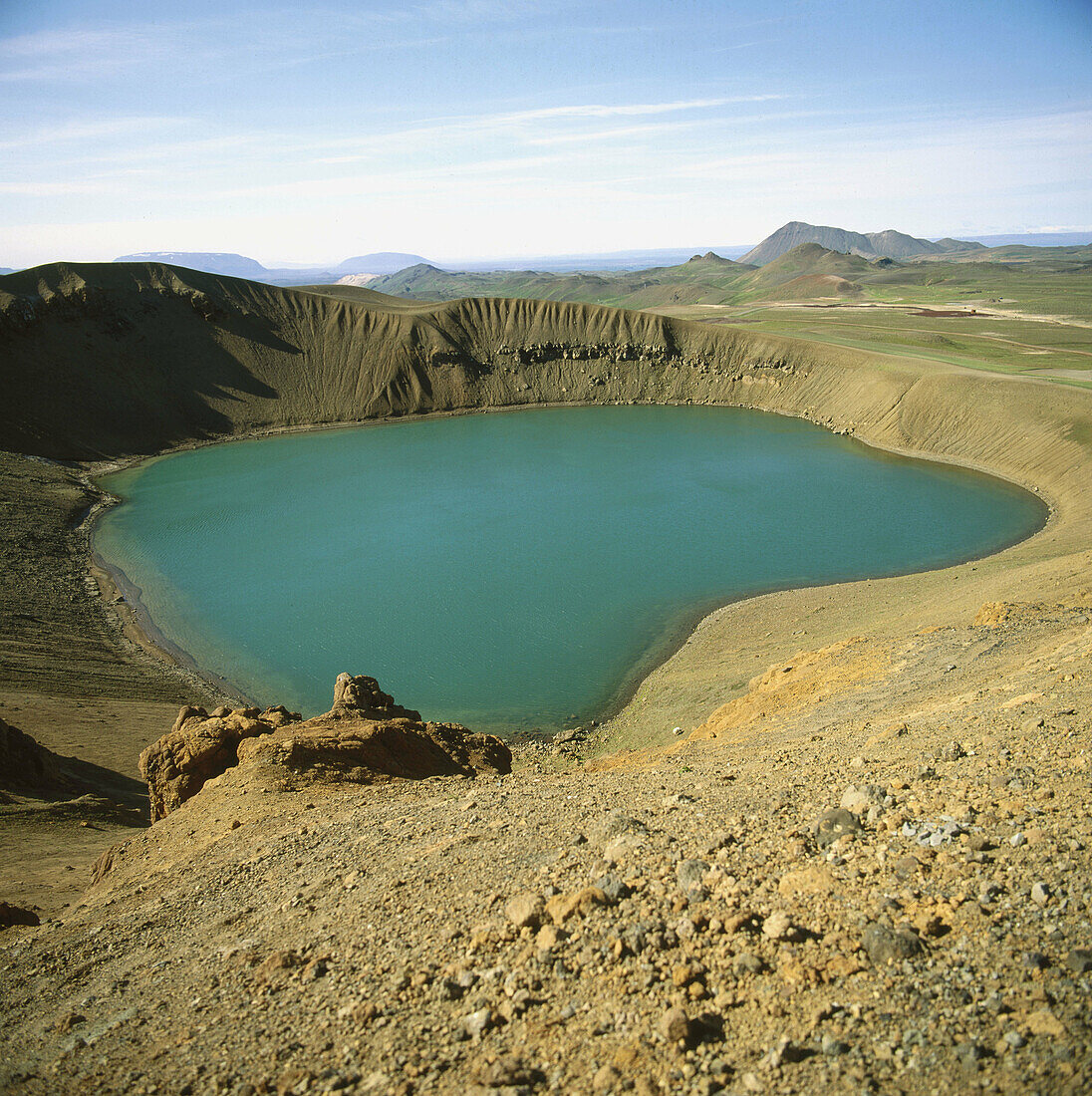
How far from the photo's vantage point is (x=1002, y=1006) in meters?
5.29

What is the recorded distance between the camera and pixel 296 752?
1313 centimetres

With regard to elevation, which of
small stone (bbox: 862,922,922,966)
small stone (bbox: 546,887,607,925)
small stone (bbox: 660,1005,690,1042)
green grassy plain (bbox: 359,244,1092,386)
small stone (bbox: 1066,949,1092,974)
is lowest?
small stone (bbox: 546,887,607,925)

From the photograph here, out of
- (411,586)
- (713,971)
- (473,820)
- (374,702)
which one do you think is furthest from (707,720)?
(411,586)

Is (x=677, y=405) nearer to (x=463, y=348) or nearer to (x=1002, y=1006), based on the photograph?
(x=463, y=348)

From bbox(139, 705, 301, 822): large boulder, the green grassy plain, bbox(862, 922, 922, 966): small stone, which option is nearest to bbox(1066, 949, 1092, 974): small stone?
bbox(862, 922, 922, 966): small stone

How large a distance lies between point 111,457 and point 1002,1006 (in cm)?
6532

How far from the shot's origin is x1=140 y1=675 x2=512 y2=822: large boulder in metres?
13.0

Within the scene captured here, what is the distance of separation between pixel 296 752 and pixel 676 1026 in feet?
30.7

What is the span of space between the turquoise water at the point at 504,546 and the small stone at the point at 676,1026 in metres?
15.8

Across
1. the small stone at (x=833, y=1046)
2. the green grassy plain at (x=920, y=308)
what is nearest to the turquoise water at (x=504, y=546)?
the small stone at (x=833, y=1046)

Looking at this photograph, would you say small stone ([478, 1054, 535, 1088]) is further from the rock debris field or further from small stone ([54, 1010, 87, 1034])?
small stone ([54, 1010, 87, 1034])

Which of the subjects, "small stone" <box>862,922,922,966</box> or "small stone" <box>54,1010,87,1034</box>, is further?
"small stone" <box>54,1010,87,1034</box>

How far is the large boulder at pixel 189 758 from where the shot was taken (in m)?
13.7

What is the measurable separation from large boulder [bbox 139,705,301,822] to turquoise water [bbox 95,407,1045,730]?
28.1 ft
